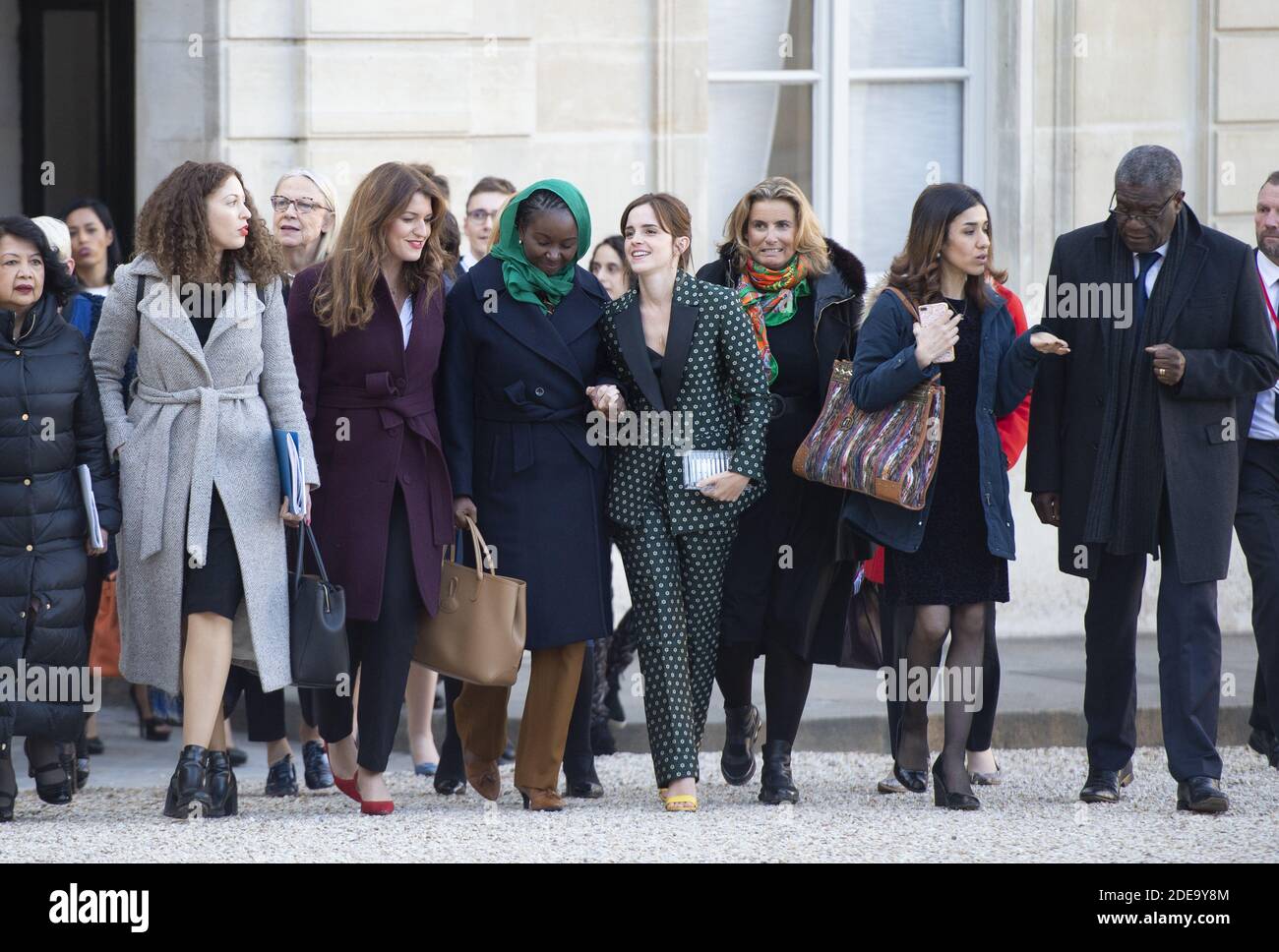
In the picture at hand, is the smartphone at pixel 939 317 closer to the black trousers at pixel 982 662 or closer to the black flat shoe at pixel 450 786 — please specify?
the black trousers at pixel 982 662

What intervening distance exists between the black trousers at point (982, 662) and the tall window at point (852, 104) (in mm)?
3682

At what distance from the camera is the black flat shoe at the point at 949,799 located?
6.36 metres

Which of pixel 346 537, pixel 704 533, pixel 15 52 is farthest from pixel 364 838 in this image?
pixel 15 52

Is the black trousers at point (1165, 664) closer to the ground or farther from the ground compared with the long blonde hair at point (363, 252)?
closer to the ground

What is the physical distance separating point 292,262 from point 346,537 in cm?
135

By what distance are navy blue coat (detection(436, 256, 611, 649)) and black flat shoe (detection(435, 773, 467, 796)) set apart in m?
0.81

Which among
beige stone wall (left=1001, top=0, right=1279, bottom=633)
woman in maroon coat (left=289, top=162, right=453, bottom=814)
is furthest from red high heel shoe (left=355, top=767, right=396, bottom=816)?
beige stone wall (left=1001, top=0, right=1279, bottom=633)

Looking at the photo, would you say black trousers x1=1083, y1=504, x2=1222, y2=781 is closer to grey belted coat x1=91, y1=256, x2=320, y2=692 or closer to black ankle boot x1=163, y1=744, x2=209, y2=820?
grey belted coat x1=91, y1=256, x2=320, y2=692

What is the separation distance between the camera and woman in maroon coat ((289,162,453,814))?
620 centimetres

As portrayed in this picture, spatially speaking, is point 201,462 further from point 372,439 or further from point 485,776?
point 485,776

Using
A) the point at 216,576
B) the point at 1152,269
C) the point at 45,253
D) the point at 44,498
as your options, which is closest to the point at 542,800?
the point at 216,576

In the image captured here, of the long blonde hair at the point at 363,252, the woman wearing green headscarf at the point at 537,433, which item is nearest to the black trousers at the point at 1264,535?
the woman wearing green headscarf at the point at 537,433

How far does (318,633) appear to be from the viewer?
603 centimetres
